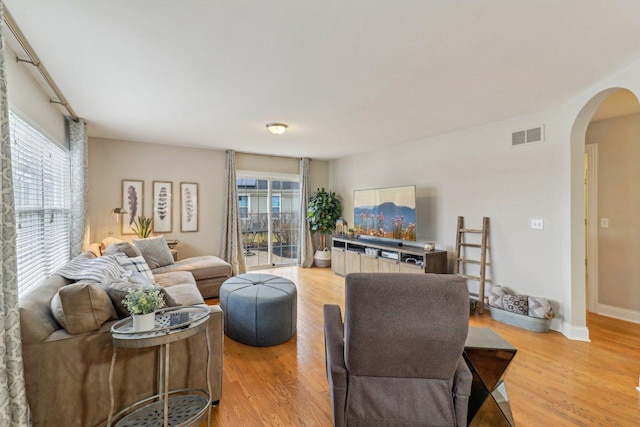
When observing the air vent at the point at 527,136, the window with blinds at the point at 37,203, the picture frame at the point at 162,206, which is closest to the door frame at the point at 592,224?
the air vent at the point at 527,136

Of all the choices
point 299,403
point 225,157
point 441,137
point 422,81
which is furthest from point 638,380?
point 225,157

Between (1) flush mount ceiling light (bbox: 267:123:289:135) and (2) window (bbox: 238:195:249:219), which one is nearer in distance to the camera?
(1) flush mount ceiling light (bbox: 267:123:289:135)

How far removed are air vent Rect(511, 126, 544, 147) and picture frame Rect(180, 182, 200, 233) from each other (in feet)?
16.9

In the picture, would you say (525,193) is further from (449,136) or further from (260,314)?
(260,314)

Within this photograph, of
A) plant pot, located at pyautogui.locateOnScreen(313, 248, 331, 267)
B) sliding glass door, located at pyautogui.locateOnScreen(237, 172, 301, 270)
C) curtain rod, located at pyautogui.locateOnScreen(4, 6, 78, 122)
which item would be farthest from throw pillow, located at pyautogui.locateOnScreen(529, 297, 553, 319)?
curtain rod, located at pyautogui.locateOnScreen(4, 6, 78, 122)

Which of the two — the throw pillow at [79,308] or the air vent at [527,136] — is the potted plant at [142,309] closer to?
the throw pillow at [79,308]

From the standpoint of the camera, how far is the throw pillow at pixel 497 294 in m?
3.52

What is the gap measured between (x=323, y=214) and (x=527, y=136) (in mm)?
3893

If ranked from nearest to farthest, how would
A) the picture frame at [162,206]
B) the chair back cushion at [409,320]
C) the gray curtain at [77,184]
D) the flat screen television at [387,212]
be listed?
the chair back cushion at [409,320] → the gray curtain at [77,184] → the flat screen television at [387,212] → the picture frame at [162,206]

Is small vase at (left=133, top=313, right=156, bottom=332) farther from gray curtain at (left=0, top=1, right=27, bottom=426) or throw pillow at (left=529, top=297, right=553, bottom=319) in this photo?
throw pillow at (left=529, top=297, right=553, bottom=319)

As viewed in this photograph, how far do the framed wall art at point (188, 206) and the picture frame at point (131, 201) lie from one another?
0.64m

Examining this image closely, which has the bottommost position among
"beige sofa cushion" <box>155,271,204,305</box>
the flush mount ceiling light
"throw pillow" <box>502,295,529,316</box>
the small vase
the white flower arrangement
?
"throw pillow" <box>502,295,529,316</box>

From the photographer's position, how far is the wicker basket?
3.15 meters

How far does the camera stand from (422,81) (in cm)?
259
